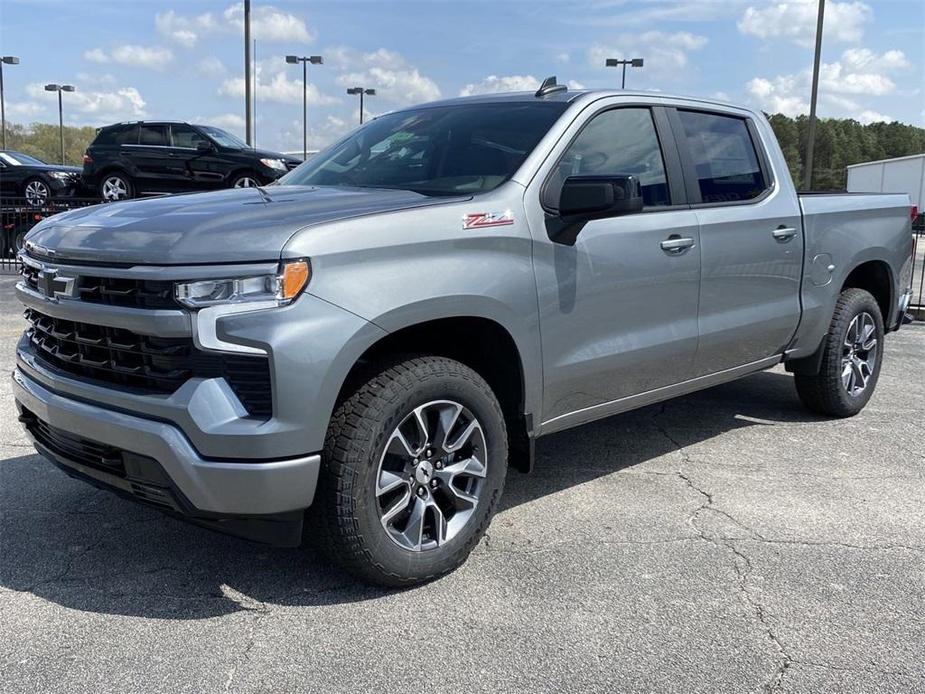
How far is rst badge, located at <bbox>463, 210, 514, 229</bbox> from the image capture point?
3359mm

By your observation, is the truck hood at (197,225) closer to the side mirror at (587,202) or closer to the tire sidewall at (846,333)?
the side mirror at (587,202)

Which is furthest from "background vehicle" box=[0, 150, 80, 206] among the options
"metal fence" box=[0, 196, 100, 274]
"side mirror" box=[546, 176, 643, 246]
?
"side mirror" box=[546, 176, 643, 246]

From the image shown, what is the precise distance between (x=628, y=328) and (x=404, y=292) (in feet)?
4.34

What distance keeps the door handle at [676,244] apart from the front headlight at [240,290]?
201cm

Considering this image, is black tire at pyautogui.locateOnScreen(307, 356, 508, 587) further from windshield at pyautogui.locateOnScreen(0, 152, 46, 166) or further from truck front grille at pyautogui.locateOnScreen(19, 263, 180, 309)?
windshield at pyautogui.locateOnScreen(0, 152, 46, 166)

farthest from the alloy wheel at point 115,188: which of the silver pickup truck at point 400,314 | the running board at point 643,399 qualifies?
the running board at point 643,399

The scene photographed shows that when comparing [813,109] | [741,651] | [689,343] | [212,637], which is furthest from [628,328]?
[813,109]

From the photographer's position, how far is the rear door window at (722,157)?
4.56m

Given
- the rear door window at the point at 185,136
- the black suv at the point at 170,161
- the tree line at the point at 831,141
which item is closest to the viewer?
the black suv at the point at 170,161

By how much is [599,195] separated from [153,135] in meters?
14.1

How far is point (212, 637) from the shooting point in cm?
295

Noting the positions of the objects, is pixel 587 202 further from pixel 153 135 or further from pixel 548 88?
pixel 153 135

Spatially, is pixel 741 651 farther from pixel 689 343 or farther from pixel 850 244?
pixel 850 244

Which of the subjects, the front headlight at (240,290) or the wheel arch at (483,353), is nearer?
the front headlight at (240,290)
